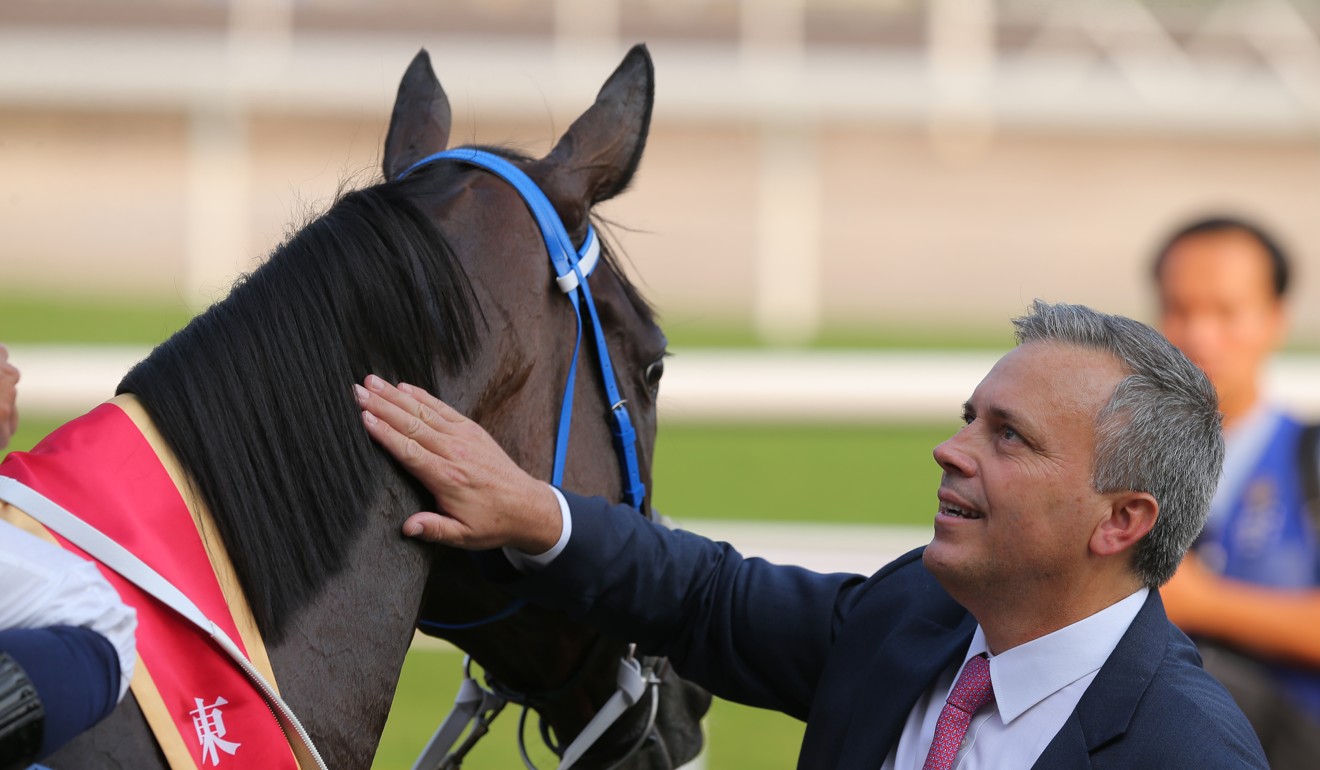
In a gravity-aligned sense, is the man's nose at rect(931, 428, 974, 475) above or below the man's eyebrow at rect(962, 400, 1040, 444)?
below

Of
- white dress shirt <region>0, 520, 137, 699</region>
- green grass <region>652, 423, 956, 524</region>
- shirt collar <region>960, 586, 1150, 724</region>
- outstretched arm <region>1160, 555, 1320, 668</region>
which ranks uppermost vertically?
white dress shirt <region>0, 520, 137, 699</region>

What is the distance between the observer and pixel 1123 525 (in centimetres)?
201

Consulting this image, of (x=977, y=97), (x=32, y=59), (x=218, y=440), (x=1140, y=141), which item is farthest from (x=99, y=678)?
(x=1140, y=141)

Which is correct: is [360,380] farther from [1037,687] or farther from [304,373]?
[1037,687]

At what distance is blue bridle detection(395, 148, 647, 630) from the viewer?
1.97 meters

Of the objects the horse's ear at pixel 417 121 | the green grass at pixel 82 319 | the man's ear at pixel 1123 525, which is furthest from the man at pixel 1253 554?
the green grass at pixel 82 319

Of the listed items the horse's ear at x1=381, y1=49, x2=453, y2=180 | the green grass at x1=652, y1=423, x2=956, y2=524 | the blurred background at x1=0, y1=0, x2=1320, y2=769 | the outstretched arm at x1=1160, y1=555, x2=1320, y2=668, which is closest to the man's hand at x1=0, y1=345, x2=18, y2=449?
the horse's ear at x1=381, y1=49, x2=453, y2=180

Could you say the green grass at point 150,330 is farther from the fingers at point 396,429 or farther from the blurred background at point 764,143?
the fingers at point 396,429

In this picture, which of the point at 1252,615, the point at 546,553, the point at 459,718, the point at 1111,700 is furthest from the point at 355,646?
the point at 1252,615

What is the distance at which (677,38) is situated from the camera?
977 inches

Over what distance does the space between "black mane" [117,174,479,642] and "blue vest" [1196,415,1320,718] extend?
2597 mm

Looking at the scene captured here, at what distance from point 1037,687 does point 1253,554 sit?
1.94m

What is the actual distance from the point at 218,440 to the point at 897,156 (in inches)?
968

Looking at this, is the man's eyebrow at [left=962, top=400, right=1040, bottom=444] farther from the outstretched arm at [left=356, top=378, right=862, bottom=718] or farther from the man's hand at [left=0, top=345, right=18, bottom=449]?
the man's hand at [left=0, top=345, right=18, bottom=449]
